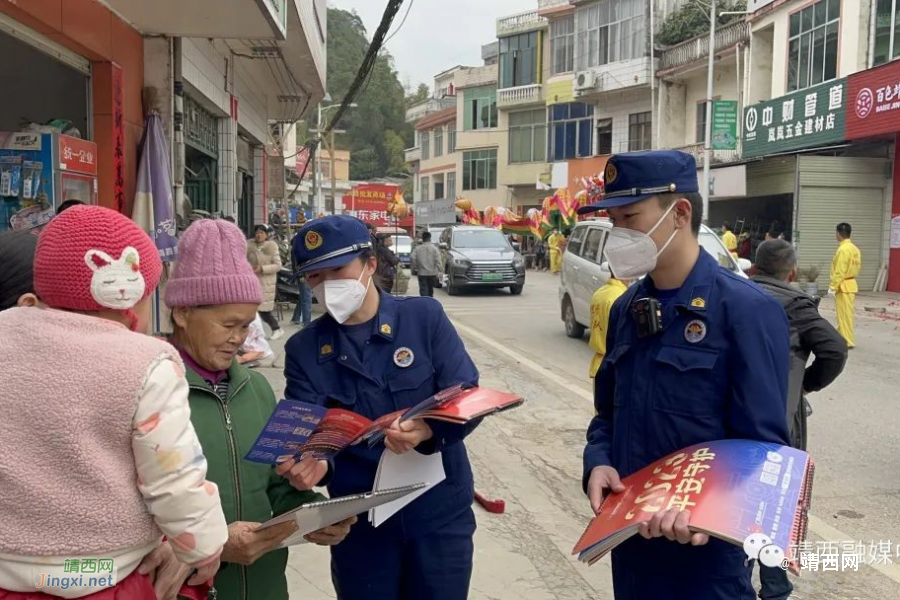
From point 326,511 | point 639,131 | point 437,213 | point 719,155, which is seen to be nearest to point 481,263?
point 719,155

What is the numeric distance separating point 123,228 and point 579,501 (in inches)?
165

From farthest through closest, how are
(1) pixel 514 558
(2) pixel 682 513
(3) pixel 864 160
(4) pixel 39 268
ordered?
(3) pixel 864 160, (1) pixel 514 558, (2) pixel 682 513, (4) pixel 39 268

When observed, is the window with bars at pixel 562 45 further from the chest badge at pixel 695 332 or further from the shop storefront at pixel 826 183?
the chest badge at pixel 695 332

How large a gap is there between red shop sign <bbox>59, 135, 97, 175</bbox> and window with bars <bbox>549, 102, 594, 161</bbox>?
106 ft

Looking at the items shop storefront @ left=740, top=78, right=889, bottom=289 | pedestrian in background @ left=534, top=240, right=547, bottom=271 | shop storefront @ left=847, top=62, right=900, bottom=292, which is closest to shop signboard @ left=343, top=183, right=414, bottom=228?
pedestrian in background @ left=534, top=240, right=547, bottom=271

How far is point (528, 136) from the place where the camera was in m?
41.8

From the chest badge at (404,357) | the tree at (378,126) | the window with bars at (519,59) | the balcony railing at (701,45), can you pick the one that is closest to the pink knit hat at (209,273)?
the chest badge at (404,357)

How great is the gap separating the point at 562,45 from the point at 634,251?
3705 cm

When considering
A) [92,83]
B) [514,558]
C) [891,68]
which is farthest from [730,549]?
[891,68]

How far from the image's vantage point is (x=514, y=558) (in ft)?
13.8

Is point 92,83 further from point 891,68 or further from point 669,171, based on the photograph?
point 891,68

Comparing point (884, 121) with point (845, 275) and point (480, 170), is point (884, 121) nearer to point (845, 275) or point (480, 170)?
point (845, 275)

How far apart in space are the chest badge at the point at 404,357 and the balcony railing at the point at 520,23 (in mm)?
39317

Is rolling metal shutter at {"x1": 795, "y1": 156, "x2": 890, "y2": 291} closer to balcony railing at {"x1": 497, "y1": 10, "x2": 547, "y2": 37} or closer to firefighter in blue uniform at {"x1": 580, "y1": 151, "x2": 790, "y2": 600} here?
firefighter in blue uniform at {"x1": 580, "y1": 151, "x2": 790, "y2": 600}
